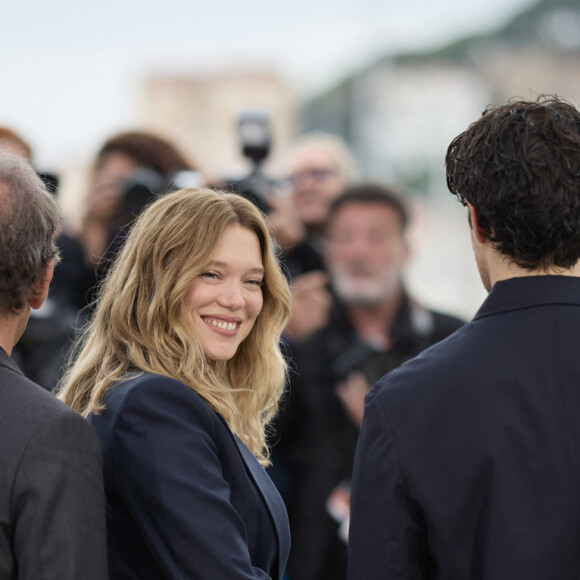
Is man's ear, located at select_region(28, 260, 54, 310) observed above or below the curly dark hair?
below

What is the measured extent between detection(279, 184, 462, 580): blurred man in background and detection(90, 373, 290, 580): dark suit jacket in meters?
1.66

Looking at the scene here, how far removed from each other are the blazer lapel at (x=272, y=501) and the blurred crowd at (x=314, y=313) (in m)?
1.28

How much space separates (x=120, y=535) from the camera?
1992 mm

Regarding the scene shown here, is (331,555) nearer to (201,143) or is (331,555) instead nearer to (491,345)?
(491,345)

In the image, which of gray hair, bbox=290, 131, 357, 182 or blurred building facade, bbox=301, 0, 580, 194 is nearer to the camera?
gray hair, bbox=290, 131, 357, 182

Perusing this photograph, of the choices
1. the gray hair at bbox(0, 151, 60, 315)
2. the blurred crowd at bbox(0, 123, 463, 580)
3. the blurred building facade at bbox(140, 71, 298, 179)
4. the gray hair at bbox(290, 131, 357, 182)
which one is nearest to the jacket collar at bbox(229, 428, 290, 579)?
the gray hair at bbox(0, 151, 60, 315)

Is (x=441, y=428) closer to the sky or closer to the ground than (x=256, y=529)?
closer to the sky

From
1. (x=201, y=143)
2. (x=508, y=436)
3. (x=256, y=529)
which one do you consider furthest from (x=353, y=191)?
(x=201, y=143)

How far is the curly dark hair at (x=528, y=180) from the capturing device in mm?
1757

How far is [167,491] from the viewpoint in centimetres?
191

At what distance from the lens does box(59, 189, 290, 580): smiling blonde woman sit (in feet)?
6.32

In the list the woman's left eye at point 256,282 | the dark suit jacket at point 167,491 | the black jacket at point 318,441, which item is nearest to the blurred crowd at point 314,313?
the black jacket at point 318,441

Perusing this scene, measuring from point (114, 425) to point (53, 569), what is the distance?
1.42 ft

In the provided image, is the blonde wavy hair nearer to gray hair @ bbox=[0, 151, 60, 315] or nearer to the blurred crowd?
gray hair @ bbox=[0, 151, 60, 315]
